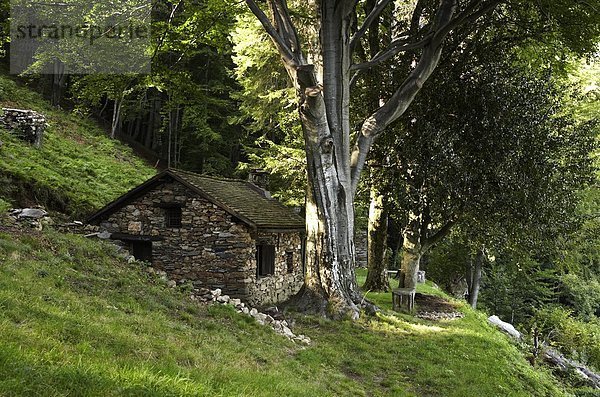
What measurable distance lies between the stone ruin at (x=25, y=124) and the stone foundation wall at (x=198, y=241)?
768 centimetres

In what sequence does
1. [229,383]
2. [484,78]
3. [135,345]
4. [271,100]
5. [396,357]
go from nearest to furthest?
[229,383] → [135,345] → [396,357] → [484,78] → [271,100]

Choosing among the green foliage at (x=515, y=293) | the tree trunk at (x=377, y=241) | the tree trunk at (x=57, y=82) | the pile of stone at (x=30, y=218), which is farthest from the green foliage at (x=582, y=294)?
the tree trunk at (x=57, y=82)

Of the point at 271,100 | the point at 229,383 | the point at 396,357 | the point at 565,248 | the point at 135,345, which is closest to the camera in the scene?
the point at 229,383

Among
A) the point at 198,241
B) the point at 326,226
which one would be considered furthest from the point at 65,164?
the point at 326,226

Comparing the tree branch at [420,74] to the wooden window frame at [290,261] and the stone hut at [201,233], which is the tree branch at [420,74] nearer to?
the stone hut at [201,233]

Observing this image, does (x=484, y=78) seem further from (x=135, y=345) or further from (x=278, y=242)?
(x=135, y=345)

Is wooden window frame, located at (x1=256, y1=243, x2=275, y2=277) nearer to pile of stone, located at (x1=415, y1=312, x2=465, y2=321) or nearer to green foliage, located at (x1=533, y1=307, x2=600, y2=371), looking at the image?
pile of stone, located at (x1=415, y1=312, x2=465, y2=321)

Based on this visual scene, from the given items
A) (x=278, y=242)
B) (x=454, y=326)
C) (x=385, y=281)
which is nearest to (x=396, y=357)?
(x=454, y=326)

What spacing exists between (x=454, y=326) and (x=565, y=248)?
20.5 ft

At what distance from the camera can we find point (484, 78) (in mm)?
14703

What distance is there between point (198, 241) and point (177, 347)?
7.95m

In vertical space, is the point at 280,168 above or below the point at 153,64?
below

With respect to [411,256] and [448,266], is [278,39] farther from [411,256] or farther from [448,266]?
[448,266]

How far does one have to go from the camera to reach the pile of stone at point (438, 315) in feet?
46.8
